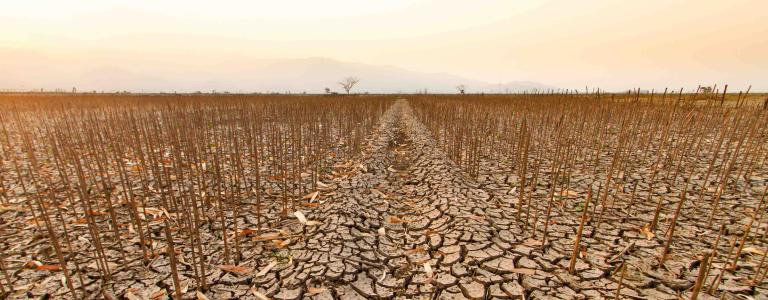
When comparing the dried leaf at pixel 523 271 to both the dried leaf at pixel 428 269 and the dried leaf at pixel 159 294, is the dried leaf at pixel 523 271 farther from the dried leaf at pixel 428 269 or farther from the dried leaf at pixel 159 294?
the dried leaf at pixel 159 294

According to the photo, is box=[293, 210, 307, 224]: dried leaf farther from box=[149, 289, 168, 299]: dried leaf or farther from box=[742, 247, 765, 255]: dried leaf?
box=[742, 247, 765, 255]: dried leaf

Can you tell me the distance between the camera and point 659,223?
425 centimetres

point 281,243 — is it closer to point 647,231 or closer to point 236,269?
point 236,269

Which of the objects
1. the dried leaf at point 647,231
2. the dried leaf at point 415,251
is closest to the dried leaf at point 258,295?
the dried leaf at point 415,251

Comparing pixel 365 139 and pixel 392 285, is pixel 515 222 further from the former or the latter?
pixel 365 139

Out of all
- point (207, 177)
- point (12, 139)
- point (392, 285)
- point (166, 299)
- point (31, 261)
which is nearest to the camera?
point (166, 299)

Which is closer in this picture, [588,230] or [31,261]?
[31,261]

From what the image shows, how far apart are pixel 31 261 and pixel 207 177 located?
114 inches

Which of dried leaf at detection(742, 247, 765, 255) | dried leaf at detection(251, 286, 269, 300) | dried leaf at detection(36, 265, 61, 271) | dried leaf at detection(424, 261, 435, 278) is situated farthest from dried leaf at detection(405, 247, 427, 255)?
dried leaf at detection(36, 265, 61, 271)

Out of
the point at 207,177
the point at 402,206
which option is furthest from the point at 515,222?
the point at 207,177

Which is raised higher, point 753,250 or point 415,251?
point 753,250

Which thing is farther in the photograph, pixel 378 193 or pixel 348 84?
pixel 348 84

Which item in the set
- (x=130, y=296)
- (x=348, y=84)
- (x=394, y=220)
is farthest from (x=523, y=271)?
(x=348, y=84)

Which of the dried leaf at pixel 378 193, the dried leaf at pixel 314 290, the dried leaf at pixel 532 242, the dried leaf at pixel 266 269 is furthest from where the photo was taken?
the dried leaf at pixel 378 193
